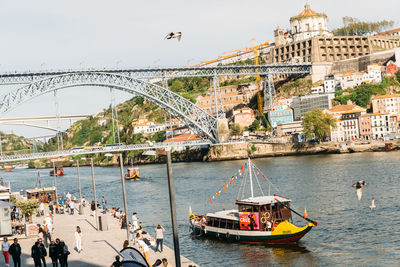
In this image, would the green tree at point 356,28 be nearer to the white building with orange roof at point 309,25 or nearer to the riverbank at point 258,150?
the white building with orange roof at point 309,25

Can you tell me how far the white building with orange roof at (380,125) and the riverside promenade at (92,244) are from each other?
165ft

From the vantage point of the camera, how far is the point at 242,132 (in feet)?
267

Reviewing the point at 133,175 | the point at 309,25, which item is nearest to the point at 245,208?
the point at 133,175

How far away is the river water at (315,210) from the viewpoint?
1844 centimetres

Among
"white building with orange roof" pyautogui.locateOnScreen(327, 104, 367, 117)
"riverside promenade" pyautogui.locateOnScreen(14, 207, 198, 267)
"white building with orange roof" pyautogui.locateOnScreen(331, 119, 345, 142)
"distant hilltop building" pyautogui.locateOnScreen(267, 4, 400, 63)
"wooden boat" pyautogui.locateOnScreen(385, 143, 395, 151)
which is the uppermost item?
"distant hilltop building" pyautogui.locateOnScreen(267, 4, 400, 63)

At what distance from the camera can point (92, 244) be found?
18.0 meters

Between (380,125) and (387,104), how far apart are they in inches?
155

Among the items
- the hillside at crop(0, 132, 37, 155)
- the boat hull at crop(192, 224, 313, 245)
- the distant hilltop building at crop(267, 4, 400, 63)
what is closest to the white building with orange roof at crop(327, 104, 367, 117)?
the distant hilltop building at crop(267, 4, 400, 63)

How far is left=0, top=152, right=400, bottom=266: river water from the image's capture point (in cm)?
1844

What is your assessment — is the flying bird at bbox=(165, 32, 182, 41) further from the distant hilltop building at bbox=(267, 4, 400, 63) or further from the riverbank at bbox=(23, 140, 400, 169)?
the distant hilltop building at bbox=(267, 4, 400, 63)

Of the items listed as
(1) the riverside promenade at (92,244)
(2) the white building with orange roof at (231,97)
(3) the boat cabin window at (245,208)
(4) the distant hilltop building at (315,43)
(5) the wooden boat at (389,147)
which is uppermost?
(4) the distant hilltop building at (315,43)

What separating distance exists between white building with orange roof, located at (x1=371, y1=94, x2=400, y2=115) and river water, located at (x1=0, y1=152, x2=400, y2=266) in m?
20.1

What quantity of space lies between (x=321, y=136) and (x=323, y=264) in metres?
51.9

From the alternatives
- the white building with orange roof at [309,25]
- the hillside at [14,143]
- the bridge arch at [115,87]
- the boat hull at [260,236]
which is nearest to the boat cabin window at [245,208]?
the boat hull at [260,236]
